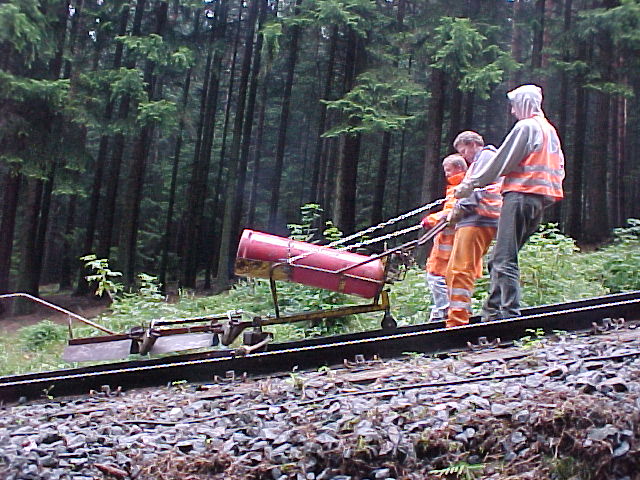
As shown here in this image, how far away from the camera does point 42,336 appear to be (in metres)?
11.9

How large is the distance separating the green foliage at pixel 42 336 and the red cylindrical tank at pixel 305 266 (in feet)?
20.7

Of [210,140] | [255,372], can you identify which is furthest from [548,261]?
[210,140]

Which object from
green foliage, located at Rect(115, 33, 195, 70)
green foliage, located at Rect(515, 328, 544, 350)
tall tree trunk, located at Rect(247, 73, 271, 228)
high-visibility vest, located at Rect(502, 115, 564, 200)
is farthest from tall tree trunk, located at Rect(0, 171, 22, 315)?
green foliage, located at Rect(515, 328, 544, 350)

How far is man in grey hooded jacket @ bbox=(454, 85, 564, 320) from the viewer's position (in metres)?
5.96

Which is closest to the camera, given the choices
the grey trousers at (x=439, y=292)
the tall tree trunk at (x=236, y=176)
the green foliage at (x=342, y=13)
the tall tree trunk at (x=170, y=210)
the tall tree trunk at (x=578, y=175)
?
the grey trousers at (x=439, y=292)

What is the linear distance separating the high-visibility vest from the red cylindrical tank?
1.66 meters

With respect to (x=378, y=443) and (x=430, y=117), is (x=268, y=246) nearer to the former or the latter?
(x=378, y=443)

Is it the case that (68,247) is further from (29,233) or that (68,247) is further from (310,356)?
(310,356)

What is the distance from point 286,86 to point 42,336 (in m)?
17.8

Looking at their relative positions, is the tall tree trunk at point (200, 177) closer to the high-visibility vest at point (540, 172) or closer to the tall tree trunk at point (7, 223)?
the tall tree trunk at point (7, 223)

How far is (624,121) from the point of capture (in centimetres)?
2397

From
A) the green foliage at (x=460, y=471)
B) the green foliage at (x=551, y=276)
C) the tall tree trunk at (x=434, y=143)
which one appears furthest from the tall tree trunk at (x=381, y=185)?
the green foliage at (x=460, y=471)

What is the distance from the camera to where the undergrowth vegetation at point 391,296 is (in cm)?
856

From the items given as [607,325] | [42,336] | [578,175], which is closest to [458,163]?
[607,325]
